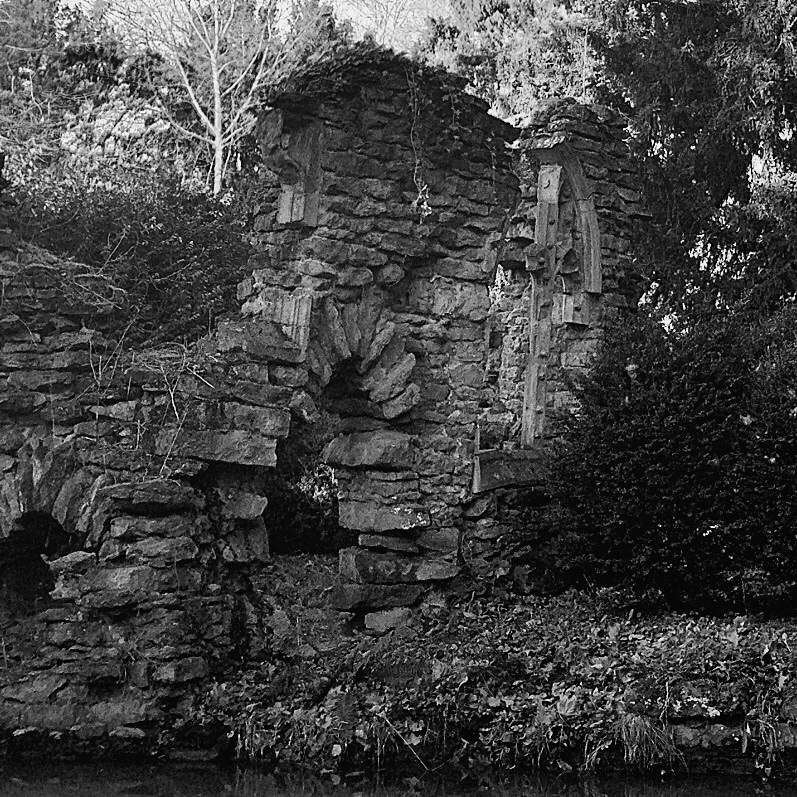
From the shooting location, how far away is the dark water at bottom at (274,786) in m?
6.51

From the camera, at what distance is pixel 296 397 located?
27.7 ft

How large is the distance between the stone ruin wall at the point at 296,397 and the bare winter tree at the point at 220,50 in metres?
7.13

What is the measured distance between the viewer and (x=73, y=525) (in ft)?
25.5

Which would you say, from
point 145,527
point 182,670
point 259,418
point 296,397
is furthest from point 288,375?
point 182,670

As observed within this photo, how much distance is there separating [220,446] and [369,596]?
1828 millimetres

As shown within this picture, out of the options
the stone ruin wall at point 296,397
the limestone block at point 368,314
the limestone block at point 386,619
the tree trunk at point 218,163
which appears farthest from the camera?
the tree trunk at point 218,163

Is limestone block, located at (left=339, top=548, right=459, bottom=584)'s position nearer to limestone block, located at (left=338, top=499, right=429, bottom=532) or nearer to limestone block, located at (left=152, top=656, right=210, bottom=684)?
limestone block, located at (left=338, top=499, right=429, bottom=532)

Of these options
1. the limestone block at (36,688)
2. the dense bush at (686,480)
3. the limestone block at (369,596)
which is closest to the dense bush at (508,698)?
the limestone block at (369,596)

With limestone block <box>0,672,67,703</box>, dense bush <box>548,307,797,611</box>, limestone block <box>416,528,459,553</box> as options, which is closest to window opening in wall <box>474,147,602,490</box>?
dense bush <box>548,307,797,611</box>

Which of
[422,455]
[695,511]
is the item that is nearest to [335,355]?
[422,455]

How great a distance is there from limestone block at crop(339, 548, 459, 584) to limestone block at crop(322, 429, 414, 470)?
71 cm

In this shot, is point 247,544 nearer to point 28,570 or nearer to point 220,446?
point 220,446

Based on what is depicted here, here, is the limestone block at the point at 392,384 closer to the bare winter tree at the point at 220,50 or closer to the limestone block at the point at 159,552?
the limestone block at the point at 159,552

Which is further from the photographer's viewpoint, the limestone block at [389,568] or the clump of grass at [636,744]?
the limestone block at [389,568]
